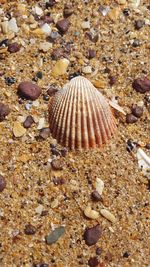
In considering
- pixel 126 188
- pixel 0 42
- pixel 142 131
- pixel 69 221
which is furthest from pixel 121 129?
pixel 0 42

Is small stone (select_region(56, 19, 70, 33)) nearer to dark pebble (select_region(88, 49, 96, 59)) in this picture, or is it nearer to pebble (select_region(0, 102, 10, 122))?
dark pebble (select_region(88, 49, 96, 59))

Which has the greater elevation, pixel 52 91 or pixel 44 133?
pixel 52 91

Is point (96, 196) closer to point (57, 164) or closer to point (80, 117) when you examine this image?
point (57, 164)

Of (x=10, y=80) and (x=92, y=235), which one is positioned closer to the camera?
(x=92, y=235)

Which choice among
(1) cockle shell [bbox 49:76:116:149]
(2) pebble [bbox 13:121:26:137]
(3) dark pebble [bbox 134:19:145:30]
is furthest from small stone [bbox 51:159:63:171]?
(3) dark pebble [bbox 134:19:145:30]

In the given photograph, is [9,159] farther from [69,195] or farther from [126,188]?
[126,188]

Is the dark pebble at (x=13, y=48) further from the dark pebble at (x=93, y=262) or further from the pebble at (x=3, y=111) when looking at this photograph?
the dark pebble at (x=93, y=262)

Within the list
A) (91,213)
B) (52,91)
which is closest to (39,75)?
(52,91)
